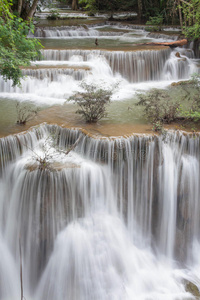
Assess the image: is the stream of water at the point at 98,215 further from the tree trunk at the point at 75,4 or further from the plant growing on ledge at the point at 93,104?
the tree trunk at the point at 75,4

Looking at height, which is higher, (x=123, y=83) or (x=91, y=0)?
(x=91, y=0)

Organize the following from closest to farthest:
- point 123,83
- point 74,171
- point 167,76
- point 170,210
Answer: point 74,171 → point 170,210 → point 123,83 → point 167,76

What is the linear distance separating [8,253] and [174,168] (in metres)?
3.91

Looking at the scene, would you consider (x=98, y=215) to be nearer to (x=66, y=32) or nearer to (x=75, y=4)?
(x=66, y=32)

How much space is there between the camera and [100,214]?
682cm

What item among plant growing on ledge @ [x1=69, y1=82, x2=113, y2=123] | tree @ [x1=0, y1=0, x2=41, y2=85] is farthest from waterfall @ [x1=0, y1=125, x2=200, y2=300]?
tree @ [x1=0, y1=0, x2=41, y2=85]

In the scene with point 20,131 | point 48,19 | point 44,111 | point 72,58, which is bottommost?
point 20,131

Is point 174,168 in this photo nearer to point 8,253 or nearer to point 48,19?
point 8,253

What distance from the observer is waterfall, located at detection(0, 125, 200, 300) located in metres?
6.39

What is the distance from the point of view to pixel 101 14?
87.6 feet

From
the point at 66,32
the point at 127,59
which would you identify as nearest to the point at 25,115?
the point at 127,59

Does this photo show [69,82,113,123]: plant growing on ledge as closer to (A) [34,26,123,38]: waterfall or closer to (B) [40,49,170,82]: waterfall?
(B) [40,49,170,82]: waterfall

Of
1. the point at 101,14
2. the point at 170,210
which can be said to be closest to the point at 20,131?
the point at 170,210

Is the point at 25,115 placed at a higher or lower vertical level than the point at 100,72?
lower
